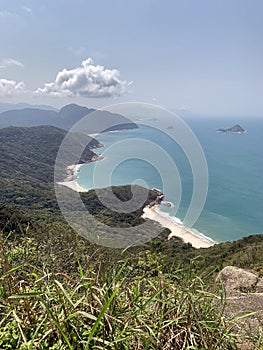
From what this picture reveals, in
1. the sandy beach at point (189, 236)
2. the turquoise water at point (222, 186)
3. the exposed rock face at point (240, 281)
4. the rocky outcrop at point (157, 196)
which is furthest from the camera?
the turquoise water at point (222, 186)

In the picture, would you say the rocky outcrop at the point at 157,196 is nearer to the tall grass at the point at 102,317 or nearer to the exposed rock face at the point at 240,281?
the exposed rock face at the point at 240,281

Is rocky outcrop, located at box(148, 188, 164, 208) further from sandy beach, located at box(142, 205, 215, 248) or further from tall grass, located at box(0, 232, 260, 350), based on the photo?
sandy beach, located at box(142, 205, 215, 248)

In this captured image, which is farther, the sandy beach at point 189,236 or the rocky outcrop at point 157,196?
the sandy beach at point 189,236

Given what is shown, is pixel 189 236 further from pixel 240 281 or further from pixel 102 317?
pixel 102 317

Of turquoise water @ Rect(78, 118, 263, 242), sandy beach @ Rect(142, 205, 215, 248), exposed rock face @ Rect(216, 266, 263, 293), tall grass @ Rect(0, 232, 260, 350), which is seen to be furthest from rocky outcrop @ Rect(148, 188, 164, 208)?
sandy beach @ Rect(142, 205, 215, 248)

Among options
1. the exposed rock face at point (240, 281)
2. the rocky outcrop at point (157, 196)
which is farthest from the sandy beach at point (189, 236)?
the exposed rock face at point (240, 281)
